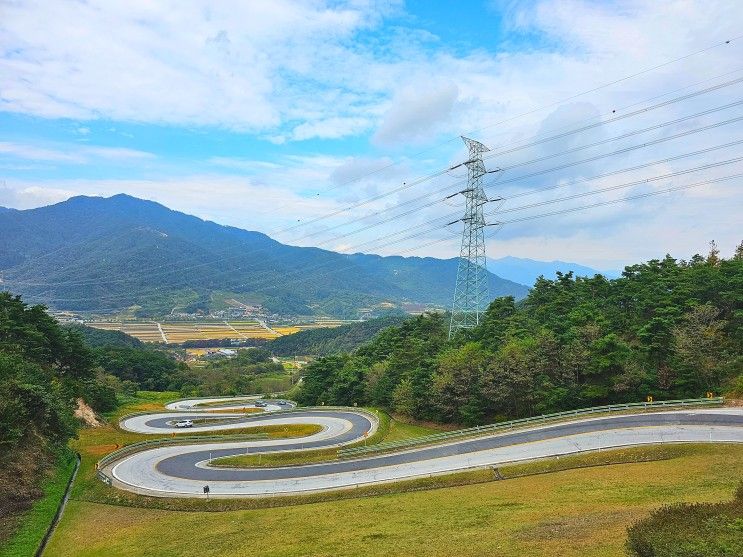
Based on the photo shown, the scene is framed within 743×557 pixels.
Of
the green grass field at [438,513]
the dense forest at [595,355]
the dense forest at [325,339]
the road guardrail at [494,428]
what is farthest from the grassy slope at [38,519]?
the dense forest at [325,339]

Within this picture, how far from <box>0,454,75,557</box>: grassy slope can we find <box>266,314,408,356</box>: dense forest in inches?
5175

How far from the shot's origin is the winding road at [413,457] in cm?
3138

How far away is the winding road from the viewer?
3138 cm

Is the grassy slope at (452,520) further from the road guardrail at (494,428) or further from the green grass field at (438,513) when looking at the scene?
the road guardrail at (494,428)

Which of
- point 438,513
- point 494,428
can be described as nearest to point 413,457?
point 494,428

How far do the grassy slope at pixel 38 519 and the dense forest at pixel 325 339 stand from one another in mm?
131450

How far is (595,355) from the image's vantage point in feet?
149

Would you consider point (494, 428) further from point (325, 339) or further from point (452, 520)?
point (325, 339)

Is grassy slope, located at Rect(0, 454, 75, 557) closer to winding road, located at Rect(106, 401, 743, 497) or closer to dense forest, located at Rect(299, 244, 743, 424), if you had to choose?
winding road, located at Rect(106, 401, 743, 497)

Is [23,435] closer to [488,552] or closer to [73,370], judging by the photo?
[488,552]

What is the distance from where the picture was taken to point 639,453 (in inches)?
1174

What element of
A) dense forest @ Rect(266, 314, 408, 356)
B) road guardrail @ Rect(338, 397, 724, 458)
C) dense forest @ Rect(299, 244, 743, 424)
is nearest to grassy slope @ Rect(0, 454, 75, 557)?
road guardrail @ Rect(338, 397, 724, 458)

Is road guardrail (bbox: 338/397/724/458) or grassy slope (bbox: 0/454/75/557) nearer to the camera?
grassy slope (bbox: 0/454/75/557)

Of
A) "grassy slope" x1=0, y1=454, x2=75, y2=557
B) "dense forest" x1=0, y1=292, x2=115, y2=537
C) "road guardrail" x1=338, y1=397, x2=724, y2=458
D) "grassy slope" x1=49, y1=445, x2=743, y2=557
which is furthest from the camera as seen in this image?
"road guardrail" x1=338, y1=397, x2=724, y2=458
